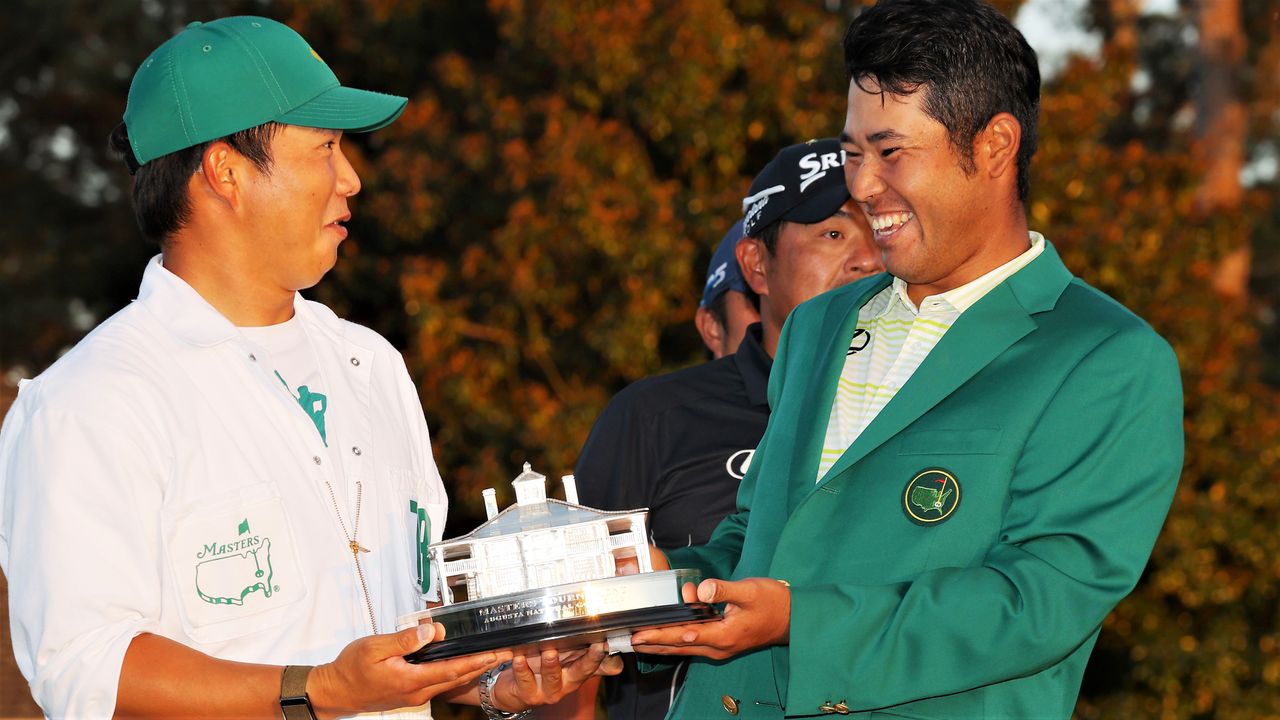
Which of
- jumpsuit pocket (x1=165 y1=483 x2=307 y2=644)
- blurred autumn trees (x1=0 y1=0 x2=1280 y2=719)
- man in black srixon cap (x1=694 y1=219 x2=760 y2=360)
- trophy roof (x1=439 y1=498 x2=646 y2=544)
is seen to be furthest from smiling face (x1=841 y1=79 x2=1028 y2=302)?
blurred autumn trees (x1=0 y1=0 x2=1280 y2=719)

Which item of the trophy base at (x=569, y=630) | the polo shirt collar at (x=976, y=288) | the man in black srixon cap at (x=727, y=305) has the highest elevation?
the polo shirt collar at (x=976, y=288)

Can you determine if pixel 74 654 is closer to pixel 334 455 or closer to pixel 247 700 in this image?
pixel 247 700

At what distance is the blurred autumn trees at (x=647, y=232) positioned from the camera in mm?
13148

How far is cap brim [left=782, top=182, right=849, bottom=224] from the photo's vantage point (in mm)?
5125

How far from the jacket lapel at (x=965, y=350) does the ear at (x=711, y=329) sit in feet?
8.59

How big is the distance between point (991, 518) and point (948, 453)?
0.15 metres

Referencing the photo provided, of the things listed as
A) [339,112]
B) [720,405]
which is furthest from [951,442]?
[720,405]

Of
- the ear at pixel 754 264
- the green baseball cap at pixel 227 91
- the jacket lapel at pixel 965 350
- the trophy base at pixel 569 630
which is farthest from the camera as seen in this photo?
the ear at pixel 754 264

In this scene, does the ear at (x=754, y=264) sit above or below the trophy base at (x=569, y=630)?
above

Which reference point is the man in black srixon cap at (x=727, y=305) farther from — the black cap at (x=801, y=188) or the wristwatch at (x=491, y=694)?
the wristwatch at (x=491, y=694)

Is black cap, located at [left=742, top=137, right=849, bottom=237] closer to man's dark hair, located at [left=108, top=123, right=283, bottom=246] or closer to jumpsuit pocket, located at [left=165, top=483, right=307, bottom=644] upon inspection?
man's dark hair, located at [left=108, top=123, right=283, bottom=246]

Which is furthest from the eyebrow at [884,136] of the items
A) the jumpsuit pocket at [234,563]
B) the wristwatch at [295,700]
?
the wristwatch at [295,700]

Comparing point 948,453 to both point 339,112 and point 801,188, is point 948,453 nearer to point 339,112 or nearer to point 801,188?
point 339,112

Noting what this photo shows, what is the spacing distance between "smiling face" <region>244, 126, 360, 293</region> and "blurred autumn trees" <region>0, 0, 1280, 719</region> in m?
8.65
